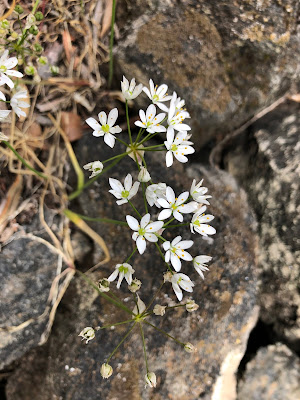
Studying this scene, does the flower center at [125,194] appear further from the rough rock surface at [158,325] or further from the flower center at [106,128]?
the rough rock surface at [158,325]

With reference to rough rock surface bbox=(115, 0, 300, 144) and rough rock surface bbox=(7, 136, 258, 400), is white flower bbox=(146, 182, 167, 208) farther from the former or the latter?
rough rock surface bbox=(115, 0, 300, 144)

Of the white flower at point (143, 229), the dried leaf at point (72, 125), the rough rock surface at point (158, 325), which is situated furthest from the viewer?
the dried leaf at point (72, 125)

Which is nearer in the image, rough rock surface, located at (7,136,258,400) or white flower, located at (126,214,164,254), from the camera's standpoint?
white flower, located at (126,214,164,254)

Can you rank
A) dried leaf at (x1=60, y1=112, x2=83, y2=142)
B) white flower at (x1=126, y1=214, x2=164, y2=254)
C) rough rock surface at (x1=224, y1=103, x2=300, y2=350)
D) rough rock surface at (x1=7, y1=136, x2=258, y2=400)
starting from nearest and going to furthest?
1. white flower at (x1=126, y1=214, x2=164, y2=254)
2. rough rock surface at (x1=7, y1=136, x2=258, y2=400)
3. rough rock surface at (x1=224, y1=103, x2=300, y2=350)
4. dried leaf at (x1=60, y1=112, x2=83, y2=142)

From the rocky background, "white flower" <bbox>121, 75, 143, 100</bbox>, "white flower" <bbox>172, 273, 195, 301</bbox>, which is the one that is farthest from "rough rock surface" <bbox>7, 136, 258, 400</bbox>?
"white flower" <bbox>121, 75, 143, 100</bbox>

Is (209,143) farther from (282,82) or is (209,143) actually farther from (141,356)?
(141,356)

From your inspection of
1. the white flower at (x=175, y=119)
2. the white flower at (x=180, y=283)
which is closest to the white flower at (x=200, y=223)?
the white flower at (x=180, y=283)

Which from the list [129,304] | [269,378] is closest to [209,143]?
[129,304]
